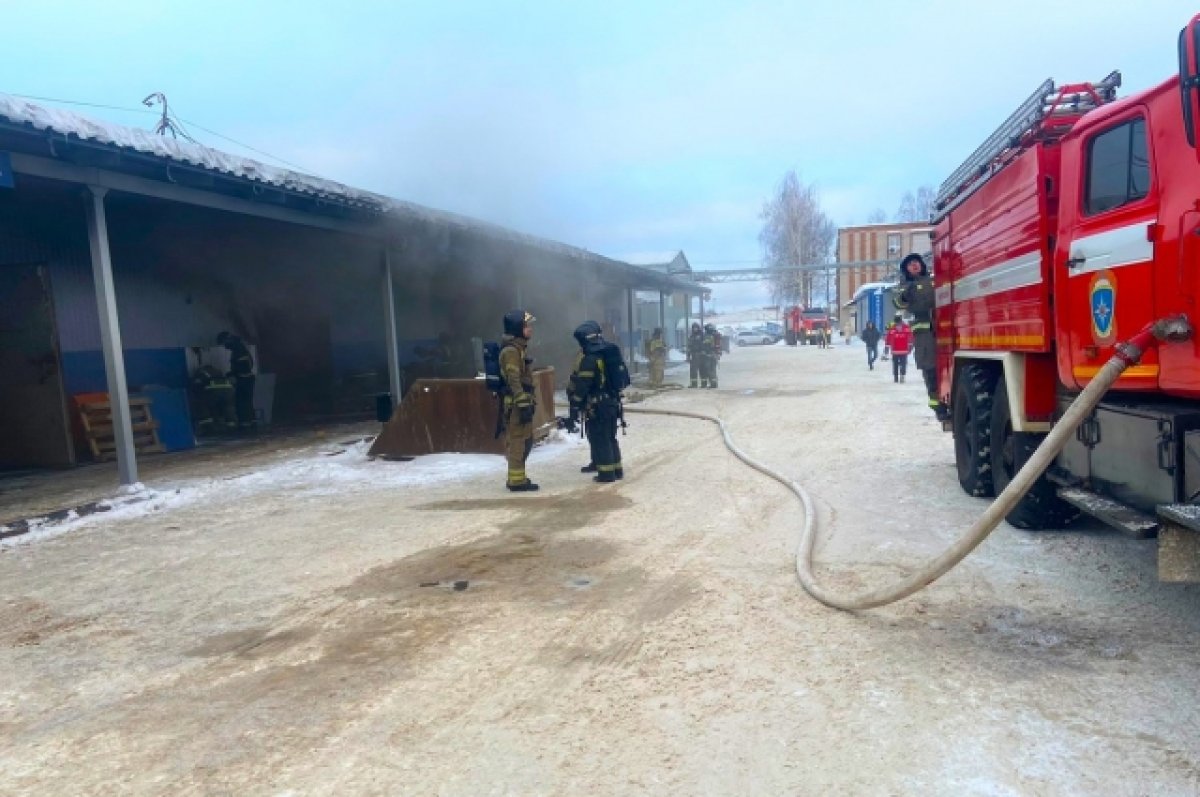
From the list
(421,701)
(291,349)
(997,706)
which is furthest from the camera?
(291,349)

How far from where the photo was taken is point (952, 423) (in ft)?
23.3

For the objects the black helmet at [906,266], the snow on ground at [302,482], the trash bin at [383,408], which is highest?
the black helmet at [906,266]

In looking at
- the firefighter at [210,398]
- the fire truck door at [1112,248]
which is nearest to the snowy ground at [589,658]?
the fire truck door at [1112,248]

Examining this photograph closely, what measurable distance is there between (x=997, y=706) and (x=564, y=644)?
1791mm

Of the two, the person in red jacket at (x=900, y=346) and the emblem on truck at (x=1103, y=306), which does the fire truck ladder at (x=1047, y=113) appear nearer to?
the emblem on truck at (x=1103, y=306)

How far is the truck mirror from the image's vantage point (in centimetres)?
302

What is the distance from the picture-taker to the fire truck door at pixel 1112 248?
12.1ft

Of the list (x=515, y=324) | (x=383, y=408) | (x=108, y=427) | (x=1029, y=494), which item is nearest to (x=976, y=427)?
(x=1029, y=494)

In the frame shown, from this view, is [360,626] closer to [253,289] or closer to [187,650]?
[187,650]

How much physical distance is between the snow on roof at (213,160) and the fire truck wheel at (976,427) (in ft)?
24.1

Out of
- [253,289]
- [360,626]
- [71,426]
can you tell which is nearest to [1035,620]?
[360,626]

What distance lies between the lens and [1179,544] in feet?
10.5

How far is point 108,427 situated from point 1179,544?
38.1 feet

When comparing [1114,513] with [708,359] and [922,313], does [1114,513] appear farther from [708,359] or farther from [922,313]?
[708,359]
